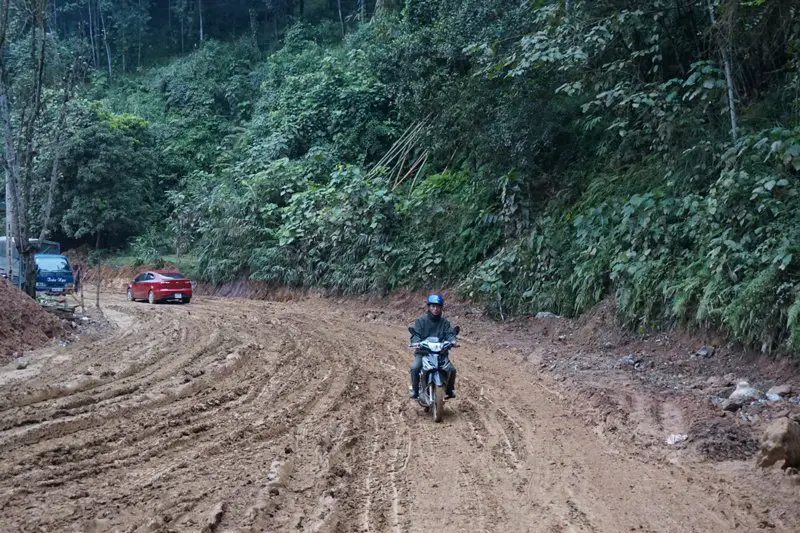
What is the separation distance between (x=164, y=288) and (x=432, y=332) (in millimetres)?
18647

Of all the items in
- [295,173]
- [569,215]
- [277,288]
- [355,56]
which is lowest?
[277,288]

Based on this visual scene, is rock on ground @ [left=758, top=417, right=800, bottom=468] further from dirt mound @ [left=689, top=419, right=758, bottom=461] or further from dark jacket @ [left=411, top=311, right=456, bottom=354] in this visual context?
dark jacket @ [left=411, top=311, right=456, bottom=354]

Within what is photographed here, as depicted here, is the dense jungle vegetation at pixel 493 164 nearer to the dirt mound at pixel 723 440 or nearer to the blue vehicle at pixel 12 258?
the blue vehicle at pixel 12 258

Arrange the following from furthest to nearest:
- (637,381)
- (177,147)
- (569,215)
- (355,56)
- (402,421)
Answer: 1. (177,147)
2. (355,56)
3. (569,215)
4. (637,381)
5. (402,421)

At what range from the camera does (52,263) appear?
24.1 meters

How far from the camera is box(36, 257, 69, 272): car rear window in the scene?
78.0 feet

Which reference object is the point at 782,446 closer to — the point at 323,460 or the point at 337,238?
the point at 323,460

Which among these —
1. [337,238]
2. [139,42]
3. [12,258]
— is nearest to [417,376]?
[337,238]

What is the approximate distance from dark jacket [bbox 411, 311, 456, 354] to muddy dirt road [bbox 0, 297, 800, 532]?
97cm

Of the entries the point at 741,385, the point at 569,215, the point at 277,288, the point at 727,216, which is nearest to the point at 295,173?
the point at 277,288

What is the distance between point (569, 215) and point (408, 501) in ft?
37.5

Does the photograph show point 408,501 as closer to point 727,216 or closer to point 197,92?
point 727,216

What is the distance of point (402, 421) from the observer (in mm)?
8258

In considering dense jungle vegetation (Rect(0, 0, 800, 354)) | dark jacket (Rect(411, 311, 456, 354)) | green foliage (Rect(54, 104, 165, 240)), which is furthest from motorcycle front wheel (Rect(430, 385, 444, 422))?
green foliage (Rect(54, 104, 165, 240))
